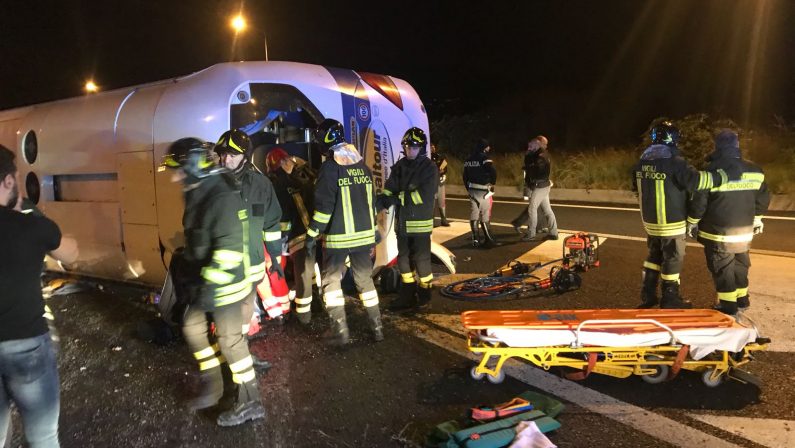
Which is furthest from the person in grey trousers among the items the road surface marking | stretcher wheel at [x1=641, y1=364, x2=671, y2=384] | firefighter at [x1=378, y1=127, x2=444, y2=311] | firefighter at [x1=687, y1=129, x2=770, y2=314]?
the road surface marking

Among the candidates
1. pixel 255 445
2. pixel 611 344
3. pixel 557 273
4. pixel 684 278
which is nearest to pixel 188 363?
pixel 255 445

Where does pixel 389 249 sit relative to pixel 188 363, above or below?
above

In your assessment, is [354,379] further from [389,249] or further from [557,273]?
[557,273]

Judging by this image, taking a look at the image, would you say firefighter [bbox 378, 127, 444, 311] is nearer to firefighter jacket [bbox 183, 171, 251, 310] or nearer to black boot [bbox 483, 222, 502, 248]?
firefighter jacket [bbox 183, 171, 251, 310]

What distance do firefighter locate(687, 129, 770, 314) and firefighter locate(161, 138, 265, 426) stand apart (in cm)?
390

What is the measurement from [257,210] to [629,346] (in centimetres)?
288

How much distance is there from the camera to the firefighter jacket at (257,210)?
4250 mm

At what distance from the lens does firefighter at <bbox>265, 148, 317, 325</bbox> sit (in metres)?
5.26

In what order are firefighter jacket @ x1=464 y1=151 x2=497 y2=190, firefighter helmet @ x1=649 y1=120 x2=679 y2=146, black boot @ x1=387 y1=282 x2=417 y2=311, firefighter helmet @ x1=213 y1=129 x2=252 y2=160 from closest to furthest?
1. firefighter helmet @ x1=213 y1=129 x2=252 y2=160
2. firefighter helmet @ x1=649 y1=120 x2=679 y2=146
3. black boot @ x1=387 y1=282 x2=417 y2=311
4. firefighter jacket @ x1=464 y1=151 x2=497 y2=190

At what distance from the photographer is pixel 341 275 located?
15.6 feet

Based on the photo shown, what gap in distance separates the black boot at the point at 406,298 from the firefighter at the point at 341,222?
857mm

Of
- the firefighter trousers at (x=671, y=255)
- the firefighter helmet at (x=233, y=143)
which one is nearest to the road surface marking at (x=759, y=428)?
the firefighter trousers at (x=671, y=255)

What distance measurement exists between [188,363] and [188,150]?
2.02 m

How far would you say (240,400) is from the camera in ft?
11.5
